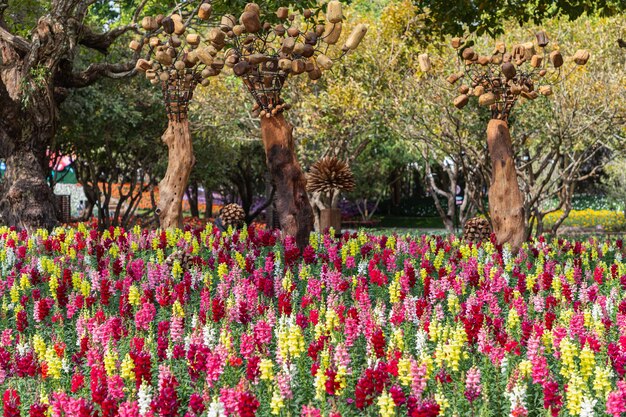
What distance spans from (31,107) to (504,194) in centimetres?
923

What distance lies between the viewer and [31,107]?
15.5 m

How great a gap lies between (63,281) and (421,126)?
13.3 meters

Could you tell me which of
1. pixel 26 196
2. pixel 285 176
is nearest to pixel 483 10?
pixel 285 176

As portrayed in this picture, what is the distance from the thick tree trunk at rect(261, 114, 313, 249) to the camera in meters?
11.1

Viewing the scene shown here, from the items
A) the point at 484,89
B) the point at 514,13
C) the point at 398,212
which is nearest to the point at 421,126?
the point at 514,13

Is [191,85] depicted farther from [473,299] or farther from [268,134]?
[473,299]

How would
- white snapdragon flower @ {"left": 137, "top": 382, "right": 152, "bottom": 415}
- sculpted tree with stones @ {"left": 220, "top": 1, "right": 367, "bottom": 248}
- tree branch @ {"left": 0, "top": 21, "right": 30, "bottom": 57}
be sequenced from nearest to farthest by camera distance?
white snapdragon flower @ {"left": 137, "top": 382, "right": 152, "bottom": 415}
sculpted tree with stones @ {"left": 220, "top": 1, "right": 367, "bottom": 248}
tree branch @ {"left": 0, "top": 21, "right": 30, "bottom": 57}

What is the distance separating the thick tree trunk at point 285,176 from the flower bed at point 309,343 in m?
1.41

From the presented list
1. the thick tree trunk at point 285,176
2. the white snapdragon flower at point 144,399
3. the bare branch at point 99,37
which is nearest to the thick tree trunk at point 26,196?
the bare branch at point 99,37

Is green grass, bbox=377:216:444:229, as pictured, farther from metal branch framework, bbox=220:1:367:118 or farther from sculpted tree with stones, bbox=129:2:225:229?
metal branch framework, bbox=220:1:367:118

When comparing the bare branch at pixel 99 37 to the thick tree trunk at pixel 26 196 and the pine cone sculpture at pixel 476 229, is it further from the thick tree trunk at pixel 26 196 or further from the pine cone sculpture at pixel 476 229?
the pine cone sculpture at pixel 476 229

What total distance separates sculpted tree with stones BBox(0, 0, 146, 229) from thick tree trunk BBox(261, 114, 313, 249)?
615 cm

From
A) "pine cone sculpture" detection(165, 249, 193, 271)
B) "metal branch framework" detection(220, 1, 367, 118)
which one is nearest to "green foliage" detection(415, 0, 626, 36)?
"metal branch framework" detection(220, 1, 367, 118)

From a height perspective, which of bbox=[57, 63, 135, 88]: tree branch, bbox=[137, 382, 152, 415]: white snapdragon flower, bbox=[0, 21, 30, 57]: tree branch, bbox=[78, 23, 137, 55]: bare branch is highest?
bbox=[78, 23, 137, 55]: bare branch
